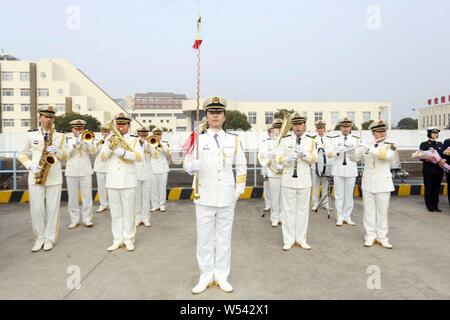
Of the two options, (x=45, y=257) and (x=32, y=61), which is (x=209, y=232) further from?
(x=32, y=61)

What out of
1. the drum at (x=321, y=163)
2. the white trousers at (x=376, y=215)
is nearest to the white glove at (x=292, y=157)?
the white trousers at (x=376, y=215)

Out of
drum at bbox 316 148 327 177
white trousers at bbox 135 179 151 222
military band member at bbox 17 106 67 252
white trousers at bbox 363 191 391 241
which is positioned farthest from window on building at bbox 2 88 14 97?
white trousers at bbox 363 191 391 241

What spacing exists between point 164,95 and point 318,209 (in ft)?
628

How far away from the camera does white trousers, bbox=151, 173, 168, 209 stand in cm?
827

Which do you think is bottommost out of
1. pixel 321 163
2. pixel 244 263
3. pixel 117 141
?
pixel 244 263

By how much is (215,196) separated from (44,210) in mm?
3346

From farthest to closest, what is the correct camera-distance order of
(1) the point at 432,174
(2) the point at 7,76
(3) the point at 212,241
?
1. (2) the point at 7,76
2. (1) the point at 432,174
3. (3) the point at 212,241

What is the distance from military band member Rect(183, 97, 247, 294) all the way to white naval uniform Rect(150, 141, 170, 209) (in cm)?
415

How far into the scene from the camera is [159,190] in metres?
8.40

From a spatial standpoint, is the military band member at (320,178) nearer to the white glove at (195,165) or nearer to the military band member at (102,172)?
the white glove at (195,165)

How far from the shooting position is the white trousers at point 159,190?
827cm

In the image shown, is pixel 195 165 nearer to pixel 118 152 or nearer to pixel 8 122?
pixel 118 152

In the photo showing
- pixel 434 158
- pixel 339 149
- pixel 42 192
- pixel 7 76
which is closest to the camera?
pixel 42 192

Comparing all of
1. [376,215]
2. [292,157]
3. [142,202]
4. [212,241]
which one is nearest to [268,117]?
[142,202]
